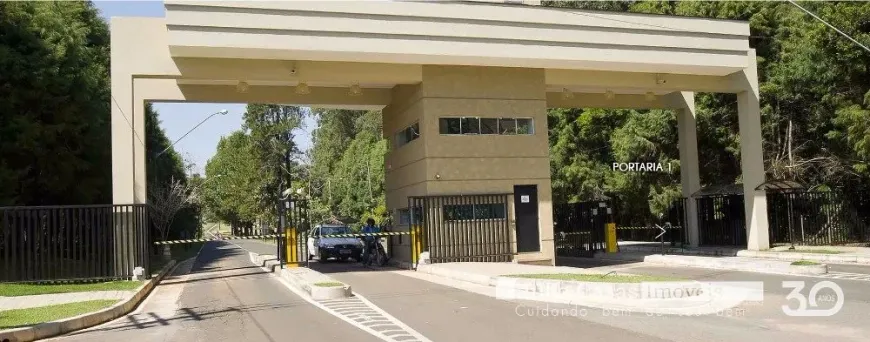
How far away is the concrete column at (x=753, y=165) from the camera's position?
27.9m

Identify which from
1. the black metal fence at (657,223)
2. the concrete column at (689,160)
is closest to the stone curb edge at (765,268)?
the black metal fence at (657,223)

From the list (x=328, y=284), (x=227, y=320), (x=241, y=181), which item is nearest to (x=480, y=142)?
(x=328, y=284)

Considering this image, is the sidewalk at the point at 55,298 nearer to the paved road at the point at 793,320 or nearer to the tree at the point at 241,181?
the paved road at the point at 793,320

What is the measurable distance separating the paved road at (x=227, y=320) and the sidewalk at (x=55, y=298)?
812 mm

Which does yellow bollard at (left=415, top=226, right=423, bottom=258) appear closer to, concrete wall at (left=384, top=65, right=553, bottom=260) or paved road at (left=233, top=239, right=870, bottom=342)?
concrete wall at (left=384, top=65, right=553, bottom=260)

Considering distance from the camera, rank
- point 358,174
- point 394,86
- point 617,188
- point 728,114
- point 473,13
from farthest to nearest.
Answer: point 358,174 < point 617,188 < point 728,114 < point 394,86 < point 473,13

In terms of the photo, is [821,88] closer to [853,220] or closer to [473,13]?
[853,220]

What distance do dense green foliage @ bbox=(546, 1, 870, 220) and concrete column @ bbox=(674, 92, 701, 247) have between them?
167 inches

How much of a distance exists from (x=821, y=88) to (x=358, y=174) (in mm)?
35386

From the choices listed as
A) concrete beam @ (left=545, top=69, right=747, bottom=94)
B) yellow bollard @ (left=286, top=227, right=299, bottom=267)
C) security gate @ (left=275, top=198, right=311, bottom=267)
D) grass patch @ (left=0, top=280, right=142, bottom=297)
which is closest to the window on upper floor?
concrete beam @ (left=545, top=69, right=747, bottom=94)

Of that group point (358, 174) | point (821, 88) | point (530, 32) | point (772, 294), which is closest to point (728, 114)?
point (821, 88)

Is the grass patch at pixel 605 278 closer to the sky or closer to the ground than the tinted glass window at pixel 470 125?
closer to the ground

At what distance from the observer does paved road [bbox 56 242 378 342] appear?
11.4 m

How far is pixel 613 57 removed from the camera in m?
24.2
